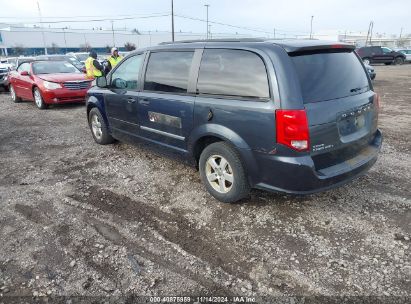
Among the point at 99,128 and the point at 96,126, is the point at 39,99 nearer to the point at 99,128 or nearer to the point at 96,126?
the point at 96,126

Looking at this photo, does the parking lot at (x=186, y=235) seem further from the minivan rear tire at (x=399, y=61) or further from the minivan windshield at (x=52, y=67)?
the minivan rear tire at (x=399, y=61)

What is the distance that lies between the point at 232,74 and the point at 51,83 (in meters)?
8.12

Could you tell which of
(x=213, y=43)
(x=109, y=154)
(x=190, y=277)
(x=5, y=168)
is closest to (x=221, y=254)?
(x=190, y=277)

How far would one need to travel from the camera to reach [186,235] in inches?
134

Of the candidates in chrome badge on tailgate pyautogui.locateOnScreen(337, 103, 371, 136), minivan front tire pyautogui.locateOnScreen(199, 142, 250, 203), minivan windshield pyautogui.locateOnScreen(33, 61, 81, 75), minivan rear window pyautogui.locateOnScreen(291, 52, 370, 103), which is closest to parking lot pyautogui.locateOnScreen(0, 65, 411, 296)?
minivan front tire pyautogui.locateOnScreen(199, 142, 250, 203)

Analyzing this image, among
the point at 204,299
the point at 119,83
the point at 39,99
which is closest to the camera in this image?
the point at 204,299

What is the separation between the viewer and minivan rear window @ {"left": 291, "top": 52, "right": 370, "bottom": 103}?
3.22 meters

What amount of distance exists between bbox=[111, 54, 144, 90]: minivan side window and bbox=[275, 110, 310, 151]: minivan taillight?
255cm

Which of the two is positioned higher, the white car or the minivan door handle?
the minivan door handle

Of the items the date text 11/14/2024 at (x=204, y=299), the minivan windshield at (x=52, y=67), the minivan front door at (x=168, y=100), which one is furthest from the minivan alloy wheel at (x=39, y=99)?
the date text 11/14/2024 at (x=204, y=299)

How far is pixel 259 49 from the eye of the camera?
3352 mm

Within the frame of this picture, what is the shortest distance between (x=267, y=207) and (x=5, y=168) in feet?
13.7

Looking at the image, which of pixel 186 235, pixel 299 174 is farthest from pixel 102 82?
pixel 299 174

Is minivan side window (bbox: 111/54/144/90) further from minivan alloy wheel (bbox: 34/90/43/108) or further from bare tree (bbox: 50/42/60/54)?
bare tree (bbox: 50/42/60/54)
